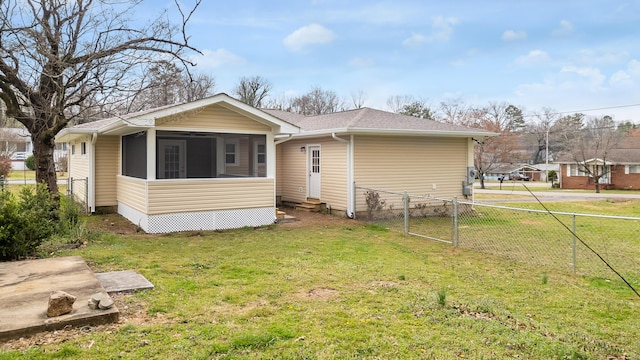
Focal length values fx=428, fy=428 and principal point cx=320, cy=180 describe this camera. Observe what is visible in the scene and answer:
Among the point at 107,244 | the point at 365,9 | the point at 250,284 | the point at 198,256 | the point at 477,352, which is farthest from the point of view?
the point at 365,9

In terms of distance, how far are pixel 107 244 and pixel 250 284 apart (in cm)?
395

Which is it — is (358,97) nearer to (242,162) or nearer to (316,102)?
(316,102)

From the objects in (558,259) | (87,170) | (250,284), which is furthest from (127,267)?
(87,170)

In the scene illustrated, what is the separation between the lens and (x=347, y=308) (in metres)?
4.63

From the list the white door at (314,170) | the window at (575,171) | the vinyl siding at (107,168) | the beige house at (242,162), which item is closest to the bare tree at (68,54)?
the beige house at (242,162)

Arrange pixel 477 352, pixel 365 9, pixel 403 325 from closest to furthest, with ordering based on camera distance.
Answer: pixel 477 352 < pixel 403 325 < pixel 365 9

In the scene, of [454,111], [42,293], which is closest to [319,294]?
[42,293]

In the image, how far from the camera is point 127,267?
20.5 ft

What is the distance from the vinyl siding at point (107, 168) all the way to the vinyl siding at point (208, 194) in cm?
388

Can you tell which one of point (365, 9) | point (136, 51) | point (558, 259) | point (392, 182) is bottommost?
point (558, 259)

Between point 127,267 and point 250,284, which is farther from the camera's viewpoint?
point 127,267

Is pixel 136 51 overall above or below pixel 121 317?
above

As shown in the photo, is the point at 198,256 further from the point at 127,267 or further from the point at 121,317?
the point at 121,317

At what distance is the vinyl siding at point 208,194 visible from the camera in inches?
376
